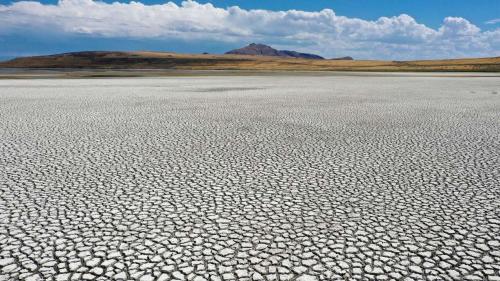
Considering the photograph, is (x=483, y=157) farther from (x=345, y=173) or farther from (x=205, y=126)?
(x=205, y=126)

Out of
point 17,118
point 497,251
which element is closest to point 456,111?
point 497,251

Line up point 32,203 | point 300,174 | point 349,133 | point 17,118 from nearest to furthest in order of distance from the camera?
point 32,203 < point 300,174 < point 349,133 < point 17,118

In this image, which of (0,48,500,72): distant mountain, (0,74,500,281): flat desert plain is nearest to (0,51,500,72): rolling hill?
(0,48,500,72): distant mountain

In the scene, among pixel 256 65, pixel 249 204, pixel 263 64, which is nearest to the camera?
pixel 249 204

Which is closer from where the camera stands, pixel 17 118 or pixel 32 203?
pixel 32 203

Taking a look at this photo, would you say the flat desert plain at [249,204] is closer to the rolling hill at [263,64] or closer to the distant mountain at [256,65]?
the distant mountain at [256,65]

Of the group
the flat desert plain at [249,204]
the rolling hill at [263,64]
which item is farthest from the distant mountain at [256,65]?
the flat desert plain at [249,204]

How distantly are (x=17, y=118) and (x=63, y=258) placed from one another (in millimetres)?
8194

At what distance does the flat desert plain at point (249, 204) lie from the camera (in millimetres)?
2586

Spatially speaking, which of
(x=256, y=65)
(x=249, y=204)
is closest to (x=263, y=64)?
(x=256, y=65)

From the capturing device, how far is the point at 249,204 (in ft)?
12.2

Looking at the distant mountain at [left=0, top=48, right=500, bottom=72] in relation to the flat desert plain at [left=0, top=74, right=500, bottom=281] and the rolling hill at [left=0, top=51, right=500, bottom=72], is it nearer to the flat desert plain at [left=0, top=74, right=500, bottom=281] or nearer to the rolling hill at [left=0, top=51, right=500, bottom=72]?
the rolling hill at [left=0, top=51, right=500, bottom=72]

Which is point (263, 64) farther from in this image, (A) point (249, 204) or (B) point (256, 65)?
(A) point (249, 204)

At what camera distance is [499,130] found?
809cm
